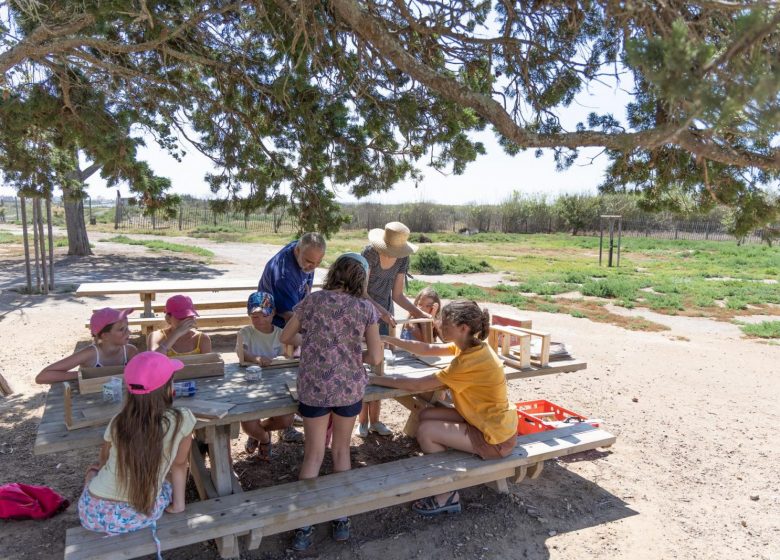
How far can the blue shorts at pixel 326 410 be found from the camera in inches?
124

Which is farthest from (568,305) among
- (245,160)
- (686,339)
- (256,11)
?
(256,11)

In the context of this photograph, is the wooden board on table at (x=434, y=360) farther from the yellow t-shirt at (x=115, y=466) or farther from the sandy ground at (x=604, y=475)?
the yellow t-shirt at (x=115, y=466)

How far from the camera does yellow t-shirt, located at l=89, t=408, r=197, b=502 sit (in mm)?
2547

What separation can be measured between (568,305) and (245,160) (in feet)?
24.9

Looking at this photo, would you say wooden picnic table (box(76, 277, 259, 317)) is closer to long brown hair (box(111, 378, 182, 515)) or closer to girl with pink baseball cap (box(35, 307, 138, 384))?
girl with pink baseball cap (box(35, 307, 138, 384))

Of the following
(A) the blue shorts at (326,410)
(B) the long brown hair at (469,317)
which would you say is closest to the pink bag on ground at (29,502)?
(A) the blue shorts at (326,410)

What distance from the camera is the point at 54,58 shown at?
207 inches

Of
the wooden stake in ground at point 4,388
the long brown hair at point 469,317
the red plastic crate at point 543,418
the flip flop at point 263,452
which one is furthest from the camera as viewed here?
the wooden stake in ground at point 4,388

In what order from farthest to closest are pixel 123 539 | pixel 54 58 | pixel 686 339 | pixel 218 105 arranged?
pixel 686 339 → pixel 218 105 → pixel 54 58 → pixel 123 539

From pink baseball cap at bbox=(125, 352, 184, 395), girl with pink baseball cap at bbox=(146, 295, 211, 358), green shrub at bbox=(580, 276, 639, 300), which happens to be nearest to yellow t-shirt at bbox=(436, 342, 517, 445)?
pink baseball cap at bbox=(125, 352, 184, 395)

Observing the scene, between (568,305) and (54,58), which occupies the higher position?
(54,58)

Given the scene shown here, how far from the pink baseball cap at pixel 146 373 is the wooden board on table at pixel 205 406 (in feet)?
1.44

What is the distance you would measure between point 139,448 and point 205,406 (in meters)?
0.55

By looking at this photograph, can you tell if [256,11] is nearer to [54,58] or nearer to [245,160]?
[245,160]
